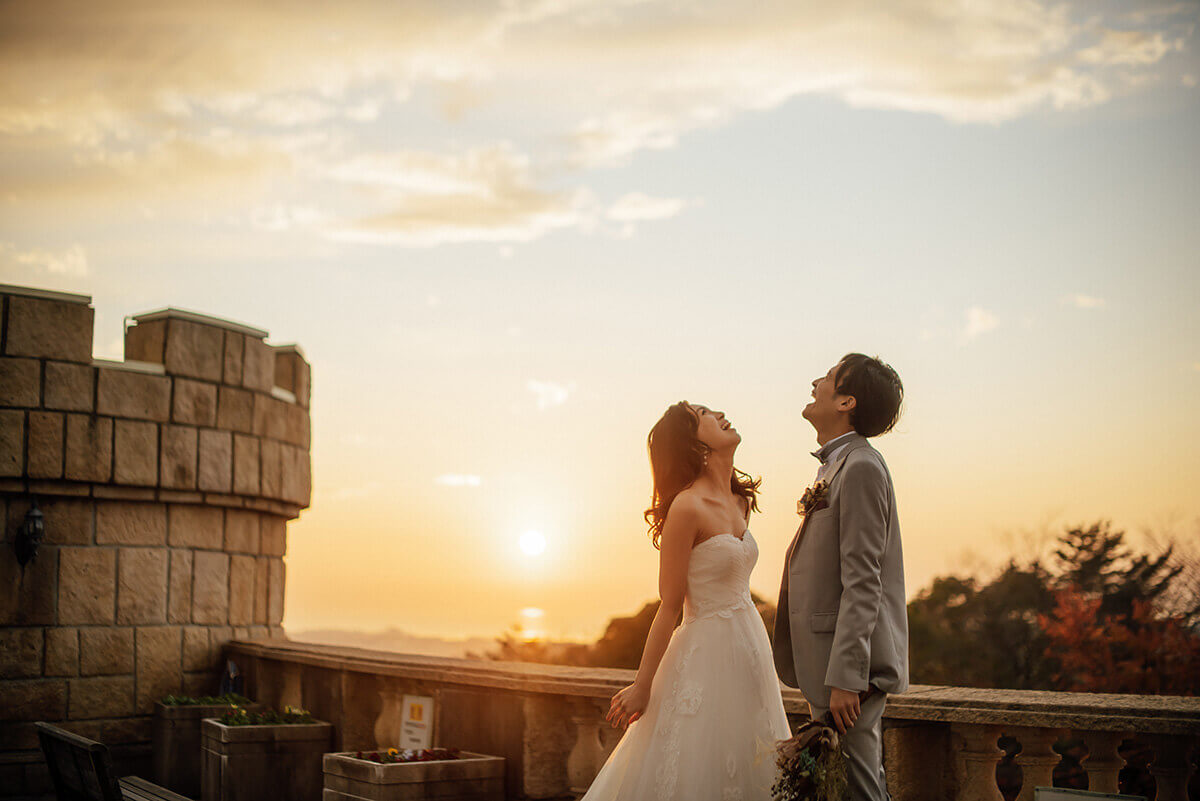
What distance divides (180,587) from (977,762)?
8172 mm

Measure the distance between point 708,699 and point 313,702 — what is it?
5.20 meters

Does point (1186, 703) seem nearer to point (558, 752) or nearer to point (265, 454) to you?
point (558, 752)

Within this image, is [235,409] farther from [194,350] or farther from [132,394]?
[132,394]

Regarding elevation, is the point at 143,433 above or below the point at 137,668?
above

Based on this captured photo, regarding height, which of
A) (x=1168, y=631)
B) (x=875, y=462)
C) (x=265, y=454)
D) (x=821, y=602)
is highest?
(x=265, y=454)

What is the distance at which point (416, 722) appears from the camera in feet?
22.2

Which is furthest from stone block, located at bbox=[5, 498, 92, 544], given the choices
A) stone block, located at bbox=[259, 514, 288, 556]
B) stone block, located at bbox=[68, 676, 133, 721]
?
stone block, located at bbox=[259, 514, 288, 556]

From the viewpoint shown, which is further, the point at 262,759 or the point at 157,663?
the point at 157,663

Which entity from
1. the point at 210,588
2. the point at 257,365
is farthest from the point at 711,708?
Result: the point at 257,365

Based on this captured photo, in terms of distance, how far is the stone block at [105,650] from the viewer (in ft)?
32.0

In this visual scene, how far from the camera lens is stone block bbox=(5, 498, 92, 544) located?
956cm

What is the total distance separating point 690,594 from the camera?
4023 millimetres

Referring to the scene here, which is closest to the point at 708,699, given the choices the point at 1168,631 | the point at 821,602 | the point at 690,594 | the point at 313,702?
the point at 690,594

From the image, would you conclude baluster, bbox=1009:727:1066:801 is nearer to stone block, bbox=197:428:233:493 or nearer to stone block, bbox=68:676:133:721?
stone block, bbox=197:428:233:493
